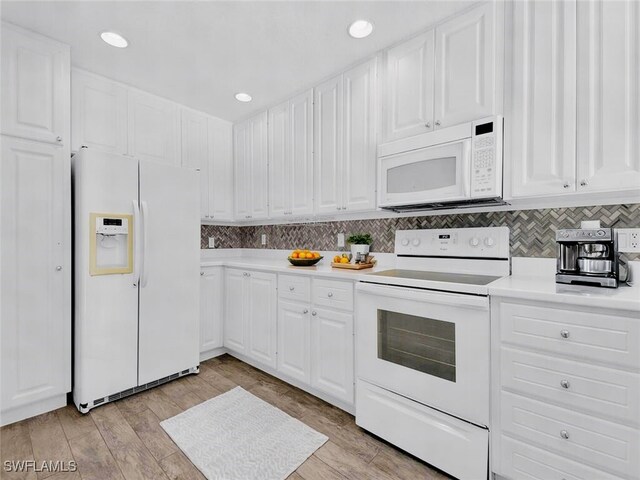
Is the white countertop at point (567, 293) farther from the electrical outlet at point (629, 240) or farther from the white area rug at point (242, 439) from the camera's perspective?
the white area rug at point (242, 439)

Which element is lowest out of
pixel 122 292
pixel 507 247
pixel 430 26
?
pixel 122 292

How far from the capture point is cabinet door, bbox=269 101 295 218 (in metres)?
3.04

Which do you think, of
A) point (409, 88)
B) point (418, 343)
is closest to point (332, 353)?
point (418, 343)

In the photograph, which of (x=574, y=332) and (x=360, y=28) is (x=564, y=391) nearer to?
(x=574, y=332)

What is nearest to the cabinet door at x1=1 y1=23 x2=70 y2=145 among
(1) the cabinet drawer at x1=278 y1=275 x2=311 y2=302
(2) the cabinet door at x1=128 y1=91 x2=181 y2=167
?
(2) the cabinet door at x1=128 y1=91 x2=181 y2=167

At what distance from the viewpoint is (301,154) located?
2891mm

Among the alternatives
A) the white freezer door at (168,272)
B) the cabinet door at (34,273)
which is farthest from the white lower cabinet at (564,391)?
the cabinet door at (34,273)

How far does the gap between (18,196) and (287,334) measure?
6.86ft

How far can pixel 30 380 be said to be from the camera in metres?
2.03

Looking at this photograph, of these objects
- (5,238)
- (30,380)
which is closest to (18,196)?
(5,238)

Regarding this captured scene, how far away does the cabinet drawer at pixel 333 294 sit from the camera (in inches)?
80.9

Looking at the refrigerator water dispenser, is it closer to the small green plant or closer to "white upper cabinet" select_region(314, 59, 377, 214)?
"white upper cabinet" select_region(314, 59, 377, 214)

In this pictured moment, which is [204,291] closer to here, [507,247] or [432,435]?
[432,435]

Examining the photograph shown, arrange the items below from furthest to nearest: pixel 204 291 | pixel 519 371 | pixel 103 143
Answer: pixel 204 291
pixel 103 143
pixel 519 371
